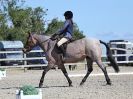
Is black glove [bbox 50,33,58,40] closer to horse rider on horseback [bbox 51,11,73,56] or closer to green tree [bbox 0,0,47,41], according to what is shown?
horse rider on horseback [bbox 51,11,73,56]

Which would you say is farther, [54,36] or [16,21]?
[16,21]

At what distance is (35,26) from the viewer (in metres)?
68.4

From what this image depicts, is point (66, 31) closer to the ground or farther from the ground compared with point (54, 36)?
farther from the ground

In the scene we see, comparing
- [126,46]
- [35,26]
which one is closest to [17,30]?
[35,26]

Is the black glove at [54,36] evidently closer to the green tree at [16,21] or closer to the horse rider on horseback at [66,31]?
the horse rider on horseback at [66,31]

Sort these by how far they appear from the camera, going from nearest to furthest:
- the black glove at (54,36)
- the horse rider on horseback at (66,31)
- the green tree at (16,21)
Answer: the horse rider on horseback at (66,31) → the black glove at (54,36) → the green tree at (16,21)

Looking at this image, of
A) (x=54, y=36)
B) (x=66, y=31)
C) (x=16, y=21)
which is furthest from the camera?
(x=16, y=21)

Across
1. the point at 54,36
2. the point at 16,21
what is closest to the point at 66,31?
the point at 54,36

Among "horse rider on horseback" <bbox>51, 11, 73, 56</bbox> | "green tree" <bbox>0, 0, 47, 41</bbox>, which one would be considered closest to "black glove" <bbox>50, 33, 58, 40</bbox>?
"horse rider on horseback" <bbox>51, 11, 73, 56</bbox>

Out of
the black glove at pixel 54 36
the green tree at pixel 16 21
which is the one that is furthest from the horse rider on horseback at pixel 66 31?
the green tree at pixel 16 21

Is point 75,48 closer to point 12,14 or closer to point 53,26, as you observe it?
point 12,14

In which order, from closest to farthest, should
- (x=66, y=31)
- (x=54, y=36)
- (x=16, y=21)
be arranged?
1. (x=66, y=31)
2. (x=54, y=36)
3. (x=16, y=21)

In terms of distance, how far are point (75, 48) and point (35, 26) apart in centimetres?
5264

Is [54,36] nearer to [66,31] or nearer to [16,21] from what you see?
[66,31]
